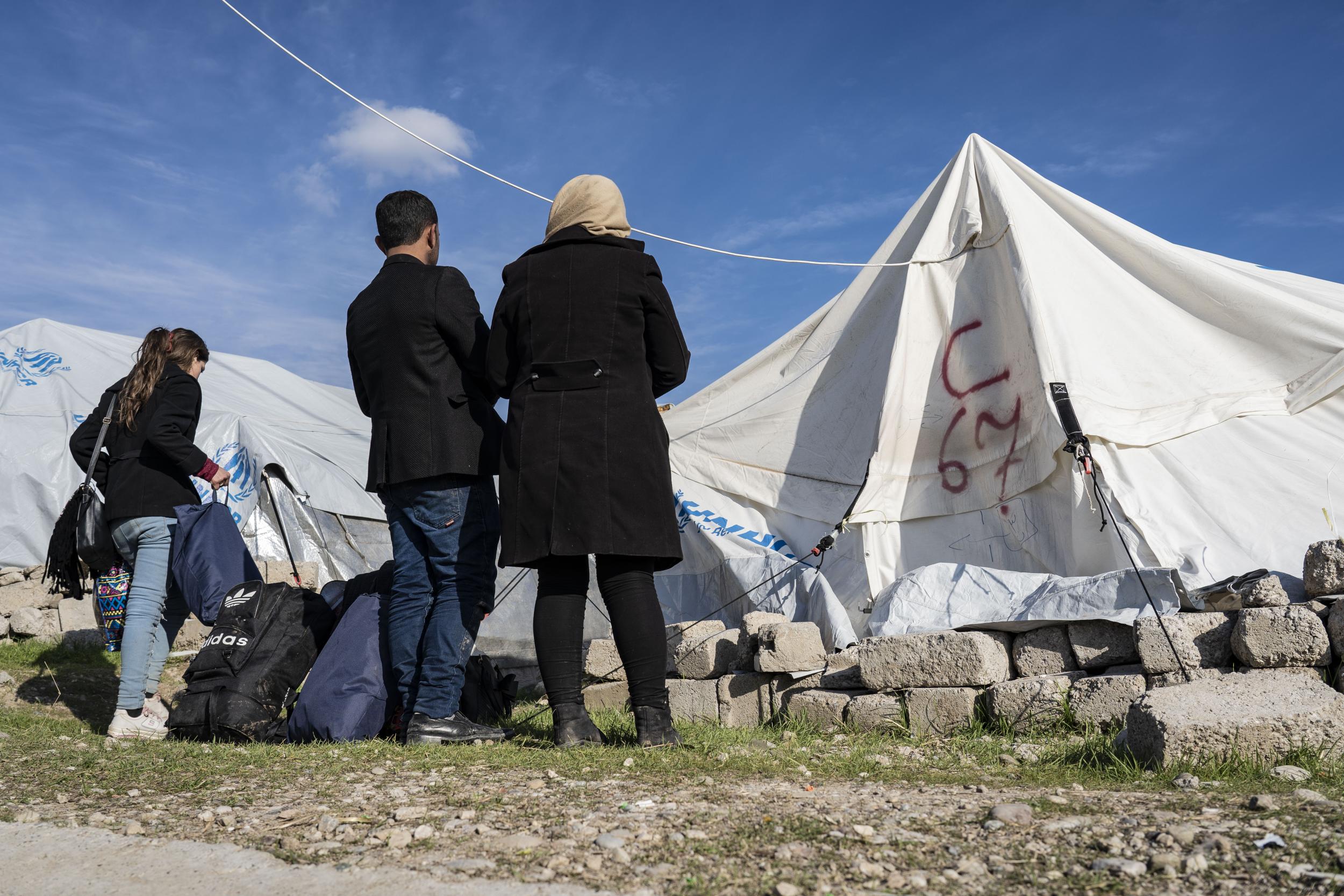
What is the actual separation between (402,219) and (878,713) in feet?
8.13

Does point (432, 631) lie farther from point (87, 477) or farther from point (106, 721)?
point (106, 721)

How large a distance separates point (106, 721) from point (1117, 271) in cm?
542

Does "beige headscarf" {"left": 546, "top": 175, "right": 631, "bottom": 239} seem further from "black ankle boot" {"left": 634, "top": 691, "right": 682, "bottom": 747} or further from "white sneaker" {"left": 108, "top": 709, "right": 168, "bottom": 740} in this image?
"white sneaker" {"left": 108, "top": 709, "right": 168, "bottom": 740}

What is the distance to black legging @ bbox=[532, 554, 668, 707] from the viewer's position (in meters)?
2.94

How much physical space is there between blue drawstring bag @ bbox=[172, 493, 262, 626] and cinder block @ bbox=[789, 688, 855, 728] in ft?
7.12

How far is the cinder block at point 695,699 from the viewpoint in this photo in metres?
4.27

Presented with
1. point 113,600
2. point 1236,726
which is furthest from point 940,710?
point 113,600

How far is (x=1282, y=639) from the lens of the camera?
123 inches

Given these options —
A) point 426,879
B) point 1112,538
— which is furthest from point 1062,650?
point 426,879

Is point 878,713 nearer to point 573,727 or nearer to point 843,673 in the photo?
point 843,673

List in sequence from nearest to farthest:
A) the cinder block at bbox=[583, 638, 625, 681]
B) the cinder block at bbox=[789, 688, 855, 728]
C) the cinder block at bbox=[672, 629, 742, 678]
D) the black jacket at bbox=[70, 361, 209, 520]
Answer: the cinder block at bbox=[789, 688, 855, 728] < the black jacket at bbox=[70, 361, 209, 520] < the cinder block at bbox=[672, 629, 742, 678] < the cinder block at bbox=[583, 638, 625, 681]

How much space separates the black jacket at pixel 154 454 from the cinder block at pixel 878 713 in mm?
2715

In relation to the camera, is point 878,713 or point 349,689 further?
point 878,713

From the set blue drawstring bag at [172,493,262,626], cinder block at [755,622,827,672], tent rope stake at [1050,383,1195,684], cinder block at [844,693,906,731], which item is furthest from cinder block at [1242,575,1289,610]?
blue drawstring bag at [172,493,262,626]
